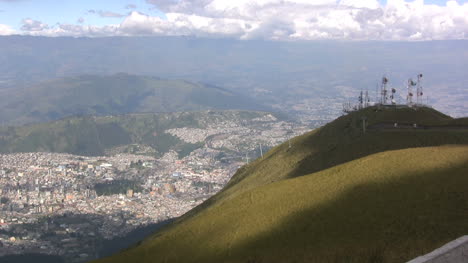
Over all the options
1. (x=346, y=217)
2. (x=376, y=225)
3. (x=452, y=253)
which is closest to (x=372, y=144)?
(x=346, y=217)

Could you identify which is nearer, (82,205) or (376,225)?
(376,225)

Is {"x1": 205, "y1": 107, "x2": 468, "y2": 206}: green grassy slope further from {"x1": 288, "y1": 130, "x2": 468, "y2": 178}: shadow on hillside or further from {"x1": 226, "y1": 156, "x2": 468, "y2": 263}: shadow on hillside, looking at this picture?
{"x1": 226, "y1": 156, "x2": 468, "y2": 263}: shadow on hillside

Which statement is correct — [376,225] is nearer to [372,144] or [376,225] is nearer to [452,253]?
[452,253]

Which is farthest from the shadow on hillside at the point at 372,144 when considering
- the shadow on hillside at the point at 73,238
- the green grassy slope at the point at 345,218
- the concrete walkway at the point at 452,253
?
the concrete walkway at the point at 452,253

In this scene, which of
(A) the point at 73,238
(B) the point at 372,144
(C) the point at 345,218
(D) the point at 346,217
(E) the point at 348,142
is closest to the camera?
(C) the point at 345,218

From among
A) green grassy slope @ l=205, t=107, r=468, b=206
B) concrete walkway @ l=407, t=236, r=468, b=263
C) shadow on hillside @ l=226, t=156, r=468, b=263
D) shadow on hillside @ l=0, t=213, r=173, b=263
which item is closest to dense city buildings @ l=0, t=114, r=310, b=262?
shadow on hillside @ l=0, t=213, r=173, b=263

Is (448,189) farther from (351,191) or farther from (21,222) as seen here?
(21,222)
